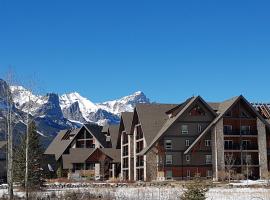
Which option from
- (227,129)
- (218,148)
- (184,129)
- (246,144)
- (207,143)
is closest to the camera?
(218,148)

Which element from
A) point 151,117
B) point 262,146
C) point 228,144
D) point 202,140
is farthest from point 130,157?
point 262,146

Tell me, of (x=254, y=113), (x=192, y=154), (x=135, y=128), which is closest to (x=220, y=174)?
(x=192, y=154)

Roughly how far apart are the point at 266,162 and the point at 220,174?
8.53 m

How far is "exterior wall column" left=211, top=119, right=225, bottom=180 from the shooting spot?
7394cm

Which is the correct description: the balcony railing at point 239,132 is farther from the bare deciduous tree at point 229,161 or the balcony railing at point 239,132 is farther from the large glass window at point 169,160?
the large glass window at point 169,160

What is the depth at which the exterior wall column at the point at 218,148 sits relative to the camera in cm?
7394

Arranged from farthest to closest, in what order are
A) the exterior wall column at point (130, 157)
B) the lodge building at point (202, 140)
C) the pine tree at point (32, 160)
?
the exterior wall column at point (130, 157), the lodge building at point (202, 140), the pine tree at point (32, 160)

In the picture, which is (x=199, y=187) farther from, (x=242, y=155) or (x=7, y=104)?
(x=242, y=155)

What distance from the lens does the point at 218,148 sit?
244 feet

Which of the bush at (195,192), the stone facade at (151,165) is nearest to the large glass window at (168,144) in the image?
the stone facade at (151,165)

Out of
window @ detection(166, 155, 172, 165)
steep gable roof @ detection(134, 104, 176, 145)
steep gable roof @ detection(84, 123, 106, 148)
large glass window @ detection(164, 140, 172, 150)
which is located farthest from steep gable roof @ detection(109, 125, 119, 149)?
window @ detection(166, 155, 172, 165)

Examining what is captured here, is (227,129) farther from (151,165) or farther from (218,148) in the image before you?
(151,165)

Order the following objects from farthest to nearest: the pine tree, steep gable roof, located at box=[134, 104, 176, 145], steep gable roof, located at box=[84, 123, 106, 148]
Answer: steep gable roof, located at box=[84, 123, 106, 148] < steep gable roof, located at box=[134, 104, 176, 145] < the pine tree

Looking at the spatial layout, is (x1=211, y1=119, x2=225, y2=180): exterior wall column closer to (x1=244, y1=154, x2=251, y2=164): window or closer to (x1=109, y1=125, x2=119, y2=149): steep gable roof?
(x1=244, y1=154, x2=251, y2=164): window
